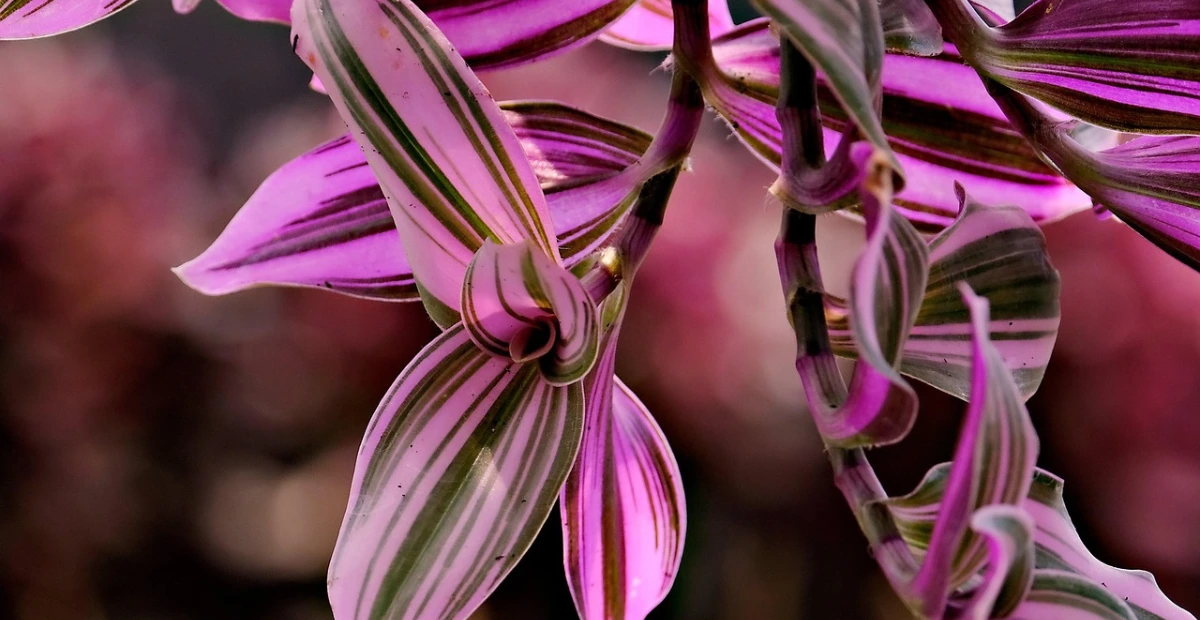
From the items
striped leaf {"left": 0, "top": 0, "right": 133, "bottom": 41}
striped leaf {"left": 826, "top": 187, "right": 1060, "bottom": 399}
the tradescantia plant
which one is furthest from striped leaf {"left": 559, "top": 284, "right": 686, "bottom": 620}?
striped leaf {"left": 0, "top": 0, "right": 133, "bottom": 41}

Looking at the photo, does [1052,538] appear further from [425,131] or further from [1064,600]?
[425,131]

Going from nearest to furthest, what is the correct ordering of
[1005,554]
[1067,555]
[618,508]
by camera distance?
[1005,554], [1067,555], [618,508]

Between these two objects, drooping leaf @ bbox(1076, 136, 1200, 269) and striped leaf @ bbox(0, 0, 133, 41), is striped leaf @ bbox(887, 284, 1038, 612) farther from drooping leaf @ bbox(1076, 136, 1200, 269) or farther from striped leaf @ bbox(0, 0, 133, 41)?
striped leaf @ bbox(0, 0, 133, 41)

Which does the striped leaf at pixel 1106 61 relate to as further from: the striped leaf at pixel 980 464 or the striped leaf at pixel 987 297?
the striped leaf at pixel 980 464

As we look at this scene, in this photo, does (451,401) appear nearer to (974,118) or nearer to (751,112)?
(751,112)

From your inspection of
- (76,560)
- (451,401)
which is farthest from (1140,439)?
(76,560)

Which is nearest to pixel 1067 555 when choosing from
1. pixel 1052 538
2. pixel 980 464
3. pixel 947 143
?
pixel 1052 538
